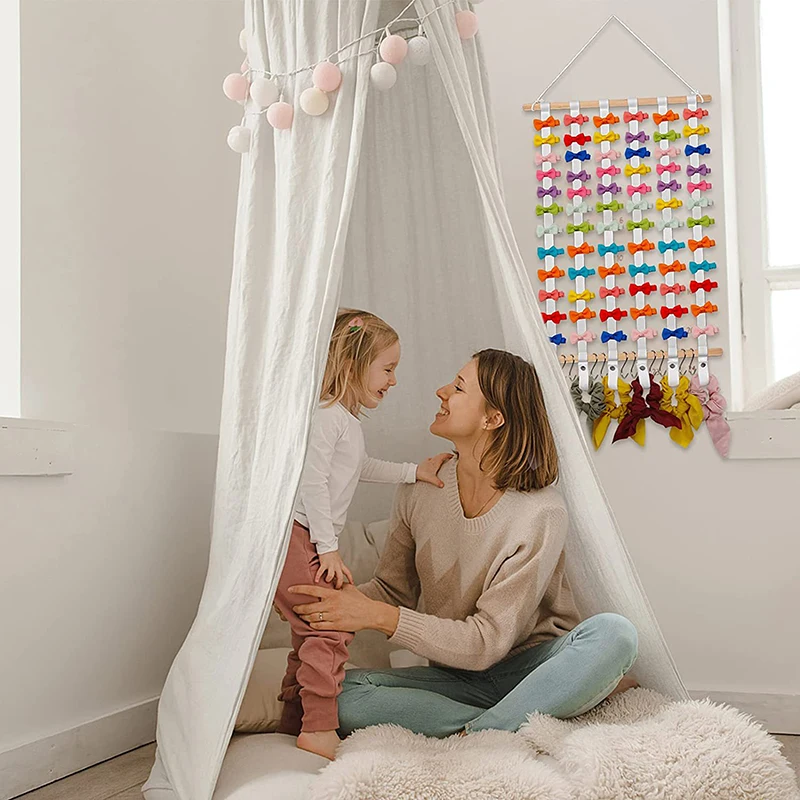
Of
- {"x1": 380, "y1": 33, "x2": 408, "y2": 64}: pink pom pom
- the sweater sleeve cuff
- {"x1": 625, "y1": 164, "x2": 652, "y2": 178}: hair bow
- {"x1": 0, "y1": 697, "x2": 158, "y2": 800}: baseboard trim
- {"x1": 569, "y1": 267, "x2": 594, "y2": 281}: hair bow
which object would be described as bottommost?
{"x1": 0, "y1": 697, "x2": 158, "y2": 800}: baseboard trim

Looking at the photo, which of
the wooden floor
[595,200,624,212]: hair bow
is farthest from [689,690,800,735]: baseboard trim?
[595,200,624,212]: hair bow

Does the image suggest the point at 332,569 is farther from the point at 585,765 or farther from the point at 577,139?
the point at 577,139

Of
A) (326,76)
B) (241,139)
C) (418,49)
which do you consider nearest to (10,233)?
(241,139)

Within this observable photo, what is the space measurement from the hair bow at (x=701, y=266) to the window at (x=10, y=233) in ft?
6.14

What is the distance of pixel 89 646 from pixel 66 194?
1.07m

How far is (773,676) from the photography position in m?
2.77

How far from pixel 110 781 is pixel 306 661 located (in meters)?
0.58

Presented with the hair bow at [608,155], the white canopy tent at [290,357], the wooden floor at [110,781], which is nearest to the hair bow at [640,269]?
the hair bow at [608,155]

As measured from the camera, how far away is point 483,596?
2.09 meters

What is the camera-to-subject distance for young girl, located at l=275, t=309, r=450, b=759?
6.34 feet

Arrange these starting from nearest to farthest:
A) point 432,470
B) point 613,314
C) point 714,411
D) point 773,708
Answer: point 432,470 → point 773,708 → point 714,411 → point 613,314

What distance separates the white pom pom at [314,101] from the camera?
206 centimetres

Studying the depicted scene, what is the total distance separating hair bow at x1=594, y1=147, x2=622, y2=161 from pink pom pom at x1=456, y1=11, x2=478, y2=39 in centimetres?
90

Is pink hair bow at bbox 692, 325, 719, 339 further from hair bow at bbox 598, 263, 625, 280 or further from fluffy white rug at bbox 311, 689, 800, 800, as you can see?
fluffy white rug at bbox 311, 689, 800, 800
